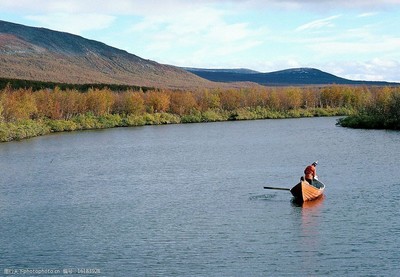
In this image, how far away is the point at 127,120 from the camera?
337 feet

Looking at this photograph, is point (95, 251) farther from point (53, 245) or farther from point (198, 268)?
point (198, 268)

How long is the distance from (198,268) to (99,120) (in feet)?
263

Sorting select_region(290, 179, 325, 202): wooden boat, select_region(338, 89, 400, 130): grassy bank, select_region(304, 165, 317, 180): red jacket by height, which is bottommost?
select_region(290, 179, 325, 202): wooden boat

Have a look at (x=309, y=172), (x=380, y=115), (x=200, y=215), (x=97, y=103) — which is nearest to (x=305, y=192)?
(x=309, y=172)

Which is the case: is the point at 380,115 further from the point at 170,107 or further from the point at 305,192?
the point at 305,192

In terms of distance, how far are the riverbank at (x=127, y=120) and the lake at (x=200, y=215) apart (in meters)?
24.0

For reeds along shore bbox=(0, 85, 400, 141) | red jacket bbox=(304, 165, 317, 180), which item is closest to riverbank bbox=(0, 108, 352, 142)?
reeds along shore bbox=(0, 85, 400, 141)

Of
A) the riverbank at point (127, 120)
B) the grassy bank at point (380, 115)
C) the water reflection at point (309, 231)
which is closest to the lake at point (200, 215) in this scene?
the water reflection at point (309, 231)

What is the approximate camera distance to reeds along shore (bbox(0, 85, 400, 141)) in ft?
269

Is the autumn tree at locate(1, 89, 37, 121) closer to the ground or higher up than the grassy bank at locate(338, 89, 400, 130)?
closer to the ground

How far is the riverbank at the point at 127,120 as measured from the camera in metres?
78.8

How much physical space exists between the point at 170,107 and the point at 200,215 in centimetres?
8774

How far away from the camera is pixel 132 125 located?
103m

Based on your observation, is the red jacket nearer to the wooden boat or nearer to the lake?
the wooden boat
